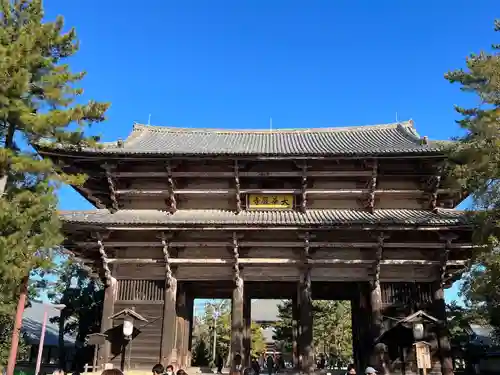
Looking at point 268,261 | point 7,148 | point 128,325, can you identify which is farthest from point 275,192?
point 7,148

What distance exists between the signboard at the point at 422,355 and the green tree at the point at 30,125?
1215cm

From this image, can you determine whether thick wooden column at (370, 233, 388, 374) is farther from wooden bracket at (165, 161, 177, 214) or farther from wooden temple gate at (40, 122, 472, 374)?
wooden bracket at (165, 161, 177, 214)

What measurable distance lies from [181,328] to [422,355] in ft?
31.6

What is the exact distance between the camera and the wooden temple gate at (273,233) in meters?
16.6

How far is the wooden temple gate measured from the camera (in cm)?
1662

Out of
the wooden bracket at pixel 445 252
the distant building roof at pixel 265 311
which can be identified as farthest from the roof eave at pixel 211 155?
the distant building roof at pixel 265 311

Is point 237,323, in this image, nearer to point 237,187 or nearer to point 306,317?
point 306,317

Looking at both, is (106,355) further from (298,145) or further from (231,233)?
(298,145)

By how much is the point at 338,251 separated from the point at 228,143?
926 centimetres

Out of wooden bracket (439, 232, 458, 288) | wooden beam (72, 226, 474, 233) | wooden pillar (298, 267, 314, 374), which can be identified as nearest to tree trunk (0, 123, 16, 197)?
wooden beam (72, 226, 474, 233)

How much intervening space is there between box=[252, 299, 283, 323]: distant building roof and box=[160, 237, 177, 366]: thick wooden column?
38295 mm

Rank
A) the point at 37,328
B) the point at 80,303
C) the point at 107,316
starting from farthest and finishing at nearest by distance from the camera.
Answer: the point at 37,328 < the point at 80,303 < the point at 107,316

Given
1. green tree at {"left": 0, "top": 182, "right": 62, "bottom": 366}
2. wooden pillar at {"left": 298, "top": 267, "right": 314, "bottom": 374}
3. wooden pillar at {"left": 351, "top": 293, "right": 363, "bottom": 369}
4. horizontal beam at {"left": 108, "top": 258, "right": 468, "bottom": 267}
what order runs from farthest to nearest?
wooden pillar at {"left": 351, "top": 293, "right": 363, "bottom": 369} → horizontal beam at {"left": 108, "top": 258, "right": 468, "bottom": 267} → wooden pillar at {"left": 298, "top": 267, "right": 314, "bottom": 374} → green tree at {"left": 0, "top": 182, "right": 62, "bottom": 366}

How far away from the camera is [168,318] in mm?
16984
